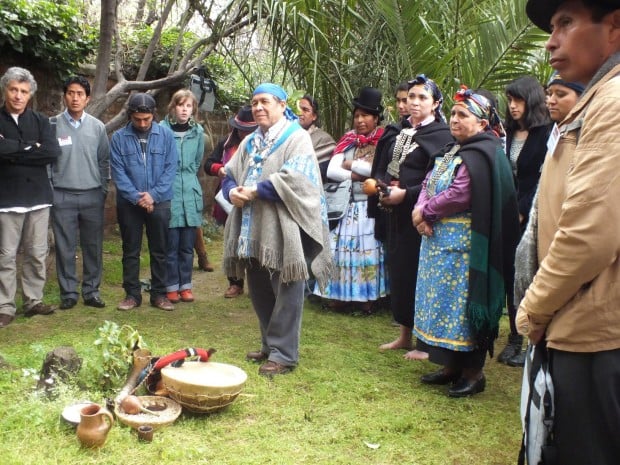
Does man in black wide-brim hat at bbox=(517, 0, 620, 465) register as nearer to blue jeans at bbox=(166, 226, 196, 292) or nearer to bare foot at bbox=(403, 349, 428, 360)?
bare foot at bbox=(403, 349, 428, 360)

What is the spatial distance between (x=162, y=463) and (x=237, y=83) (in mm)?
8603

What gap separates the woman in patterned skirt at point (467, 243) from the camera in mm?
3914

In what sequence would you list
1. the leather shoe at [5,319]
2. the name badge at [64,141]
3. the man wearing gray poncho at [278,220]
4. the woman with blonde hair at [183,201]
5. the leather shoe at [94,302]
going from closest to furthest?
1. the man wearing gray poncho at [278,220]
2. the leather shoe at [5,319]
3. the name badge at [64,141]
4. the leather shoe at [94,302]
5. the woman with blonde hair at [183,201]

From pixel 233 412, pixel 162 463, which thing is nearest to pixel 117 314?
pixel 233 412

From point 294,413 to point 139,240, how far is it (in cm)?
299

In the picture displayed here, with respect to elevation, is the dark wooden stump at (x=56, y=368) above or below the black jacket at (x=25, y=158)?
below

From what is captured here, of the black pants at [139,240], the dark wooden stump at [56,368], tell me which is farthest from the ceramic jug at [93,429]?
the black pants at [139,240]

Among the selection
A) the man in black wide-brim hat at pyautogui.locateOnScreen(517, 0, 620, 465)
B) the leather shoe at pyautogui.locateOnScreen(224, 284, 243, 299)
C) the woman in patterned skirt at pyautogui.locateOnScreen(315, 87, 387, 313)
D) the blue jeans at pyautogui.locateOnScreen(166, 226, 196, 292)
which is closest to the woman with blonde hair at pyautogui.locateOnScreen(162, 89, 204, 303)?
the blue jeans at pyautogui.locateOnScreen(166, 226, 196, 292)

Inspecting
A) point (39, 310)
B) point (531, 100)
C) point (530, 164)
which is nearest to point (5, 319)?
point (39, 310)

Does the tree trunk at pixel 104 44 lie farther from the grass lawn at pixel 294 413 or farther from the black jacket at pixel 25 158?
the grass lawn at pixel 294 413

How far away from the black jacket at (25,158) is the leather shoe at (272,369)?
99.6 inches

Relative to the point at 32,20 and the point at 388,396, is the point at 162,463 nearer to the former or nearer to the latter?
the point at 388,396

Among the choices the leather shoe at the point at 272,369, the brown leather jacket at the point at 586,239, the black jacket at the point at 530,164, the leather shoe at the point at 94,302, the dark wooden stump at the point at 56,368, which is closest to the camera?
the brown leather jacket at the point at 586,239

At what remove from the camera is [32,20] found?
6711 mm
